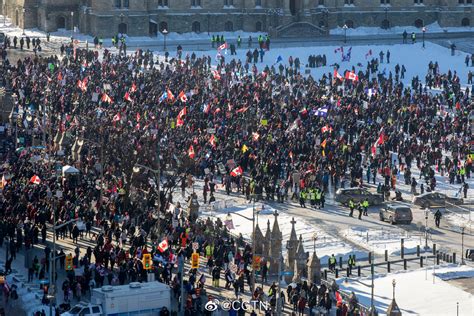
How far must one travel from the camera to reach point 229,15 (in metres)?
132

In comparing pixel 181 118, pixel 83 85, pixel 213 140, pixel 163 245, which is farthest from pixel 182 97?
pixel 163 245

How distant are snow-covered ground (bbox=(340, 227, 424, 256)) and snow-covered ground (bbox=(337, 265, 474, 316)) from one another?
3536 millimetres

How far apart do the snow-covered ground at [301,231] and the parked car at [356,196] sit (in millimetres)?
3981

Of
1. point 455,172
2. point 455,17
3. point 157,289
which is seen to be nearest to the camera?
point 157,289

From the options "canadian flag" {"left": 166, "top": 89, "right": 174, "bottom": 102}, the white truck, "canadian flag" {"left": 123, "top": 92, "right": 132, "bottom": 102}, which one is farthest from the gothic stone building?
the white truck

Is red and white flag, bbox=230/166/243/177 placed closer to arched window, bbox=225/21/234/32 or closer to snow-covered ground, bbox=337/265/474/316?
snow-covered ground, bbox=337/265/474/316

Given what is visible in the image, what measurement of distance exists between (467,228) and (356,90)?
2910cm

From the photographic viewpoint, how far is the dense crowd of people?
6566 cm

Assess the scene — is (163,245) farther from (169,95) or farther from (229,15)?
(229,15)

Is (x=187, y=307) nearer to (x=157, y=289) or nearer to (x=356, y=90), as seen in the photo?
(x=157, y=289)

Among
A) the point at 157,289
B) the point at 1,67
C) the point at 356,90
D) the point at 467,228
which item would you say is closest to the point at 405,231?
the point at 467,228

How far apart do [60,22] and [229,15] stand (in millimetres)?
13910

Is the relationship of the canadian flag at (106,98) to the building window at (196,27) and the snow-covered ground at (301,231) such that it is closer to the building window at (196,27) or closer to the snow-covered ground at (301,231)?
the snow-covered ground at (301,231)

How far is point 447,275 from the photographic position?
212ft
